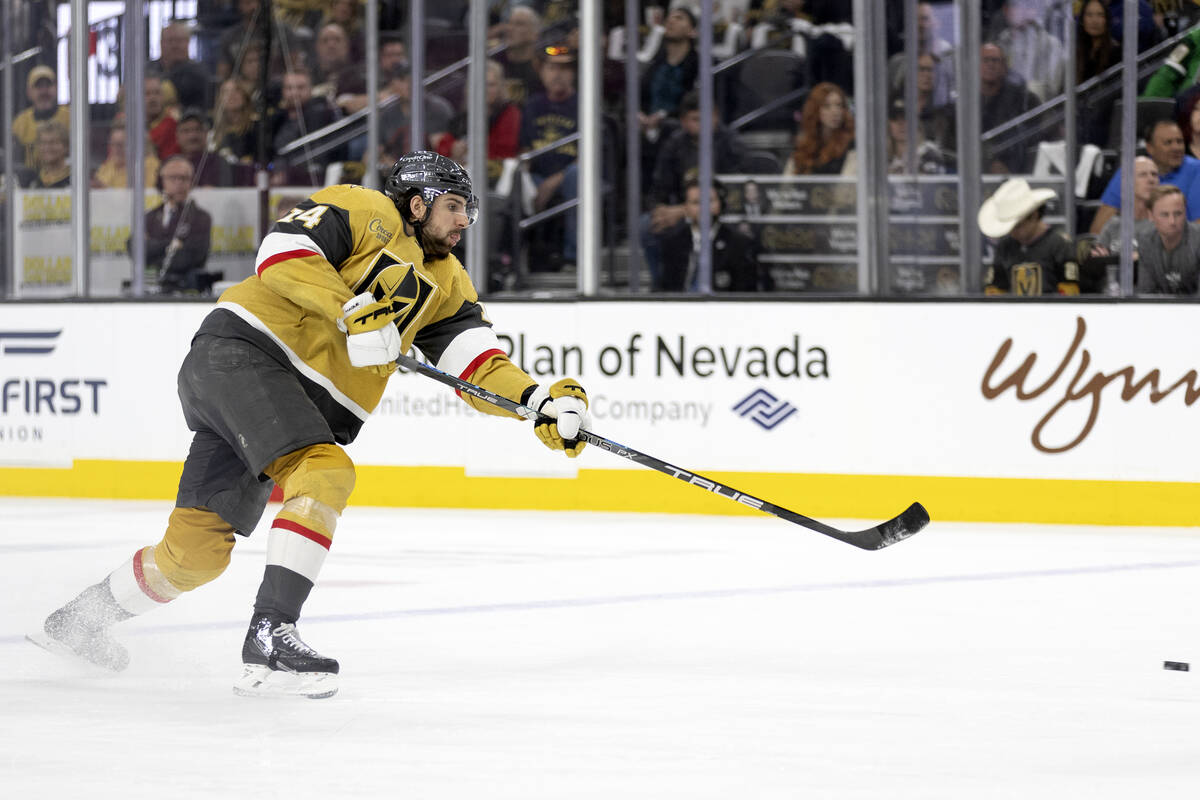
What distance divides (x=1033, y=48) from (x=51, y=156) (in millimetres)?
4256

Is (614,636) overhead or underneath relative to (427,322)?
underneath

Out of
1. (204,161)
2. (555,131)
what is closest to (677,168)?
(555,131)

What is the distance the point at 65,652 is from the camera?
138 inches

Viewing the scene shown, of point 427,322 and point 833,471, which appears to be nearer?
point 427,322

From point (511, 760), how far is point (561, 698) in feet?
1.71

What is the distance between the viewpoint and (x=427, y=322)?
139 inches

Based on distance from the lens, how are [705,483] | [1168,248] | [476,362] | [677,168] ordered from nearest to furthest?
[476,362] → [705,483] → [1168,248] → [677,168]

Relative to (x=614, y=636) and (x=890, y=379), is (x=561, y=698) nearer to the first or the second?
(x=614, y=636)

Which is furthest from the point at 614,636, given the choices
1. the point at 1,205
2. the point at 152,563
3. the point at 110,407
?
the point at 1,205

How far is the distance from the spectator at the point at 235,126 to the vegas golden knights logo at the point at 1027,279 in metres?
3.40

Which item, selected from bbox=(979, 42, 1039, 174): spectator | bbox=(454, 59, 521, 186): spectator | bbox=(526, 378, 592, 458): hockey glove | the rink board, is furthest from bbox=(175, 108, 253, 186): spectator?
bbox=(526, 378, 592, 458): hockey glove

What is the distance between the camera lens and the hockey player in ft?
10.3

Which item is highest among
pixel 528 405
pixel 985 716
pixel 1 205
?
pixel 1 205

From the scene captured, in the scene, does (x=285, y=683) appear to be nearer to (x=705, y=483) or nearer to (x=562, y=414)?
(x=562, y=414)
